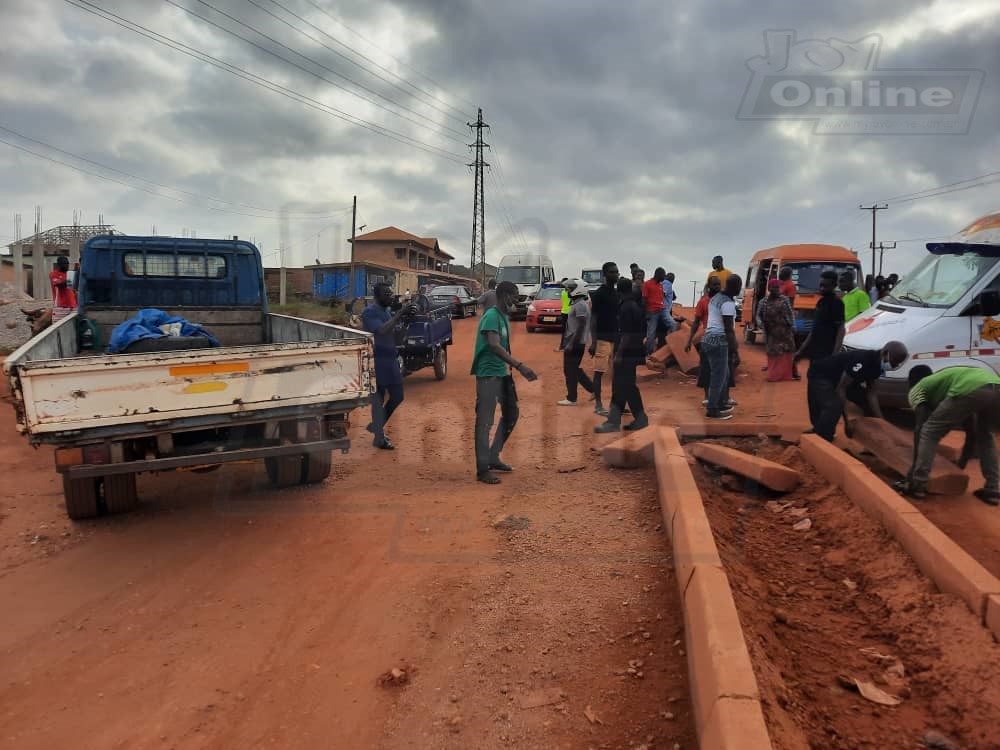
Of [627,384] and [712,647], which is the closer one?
[712,647]

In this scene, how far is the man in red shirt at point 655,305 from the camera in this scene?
11.4 meters

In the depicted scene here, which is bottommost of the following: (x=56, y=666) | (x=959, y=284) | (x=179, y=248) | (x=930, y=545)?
(x=56, y=666)

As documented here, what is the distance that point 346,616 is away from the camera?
3719mm

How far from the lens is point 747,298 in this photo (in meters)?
16.7

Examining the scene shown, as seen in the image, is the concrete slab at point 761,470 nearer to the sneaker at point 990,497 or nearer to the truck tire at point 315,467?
the sneaker at point 990,497

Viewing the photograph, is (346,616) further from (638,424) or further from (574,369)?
(574,369)

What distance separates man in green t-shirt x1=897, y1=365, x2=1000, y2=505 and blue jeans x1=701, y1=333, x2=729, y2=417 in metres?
2.54

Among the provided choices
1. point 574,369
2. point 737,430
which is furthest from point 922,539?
point 574,369

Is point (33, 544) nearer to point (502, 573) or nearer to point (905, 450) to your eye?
point (502, 573)

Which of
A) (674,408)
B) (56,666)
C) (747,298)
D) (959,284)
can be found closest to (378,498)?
(56,666)

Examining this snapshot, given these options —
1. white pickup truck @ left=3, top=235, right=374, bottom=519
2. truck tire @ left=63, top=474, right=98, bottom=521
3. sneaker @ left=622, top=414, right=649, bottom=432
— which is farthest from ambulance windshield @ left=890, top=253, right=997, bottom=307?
truck tire @ left=63, top=474, right=98, bottom=521

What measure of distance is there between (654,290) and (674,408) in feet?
8.60

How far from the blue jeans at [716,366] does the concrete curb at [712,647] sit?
3745mm

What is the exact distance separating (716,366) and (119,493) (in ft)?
20.1
